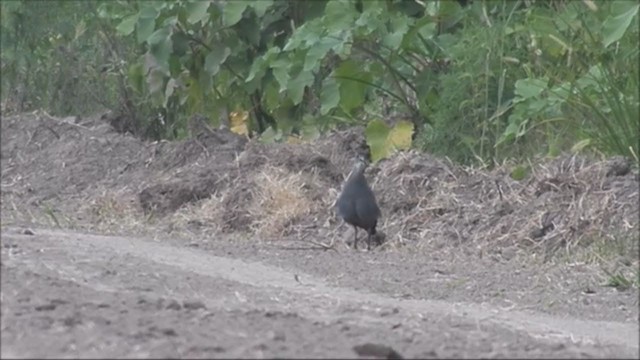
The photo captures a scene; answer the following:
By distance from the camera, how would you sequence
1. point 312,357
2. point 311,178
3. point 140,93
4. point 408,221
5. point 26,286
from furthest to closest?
point 140,93, point 311,178, point 408,221, point 26,286, point 312,357

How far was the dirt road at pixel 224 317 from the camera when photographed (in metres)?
5.75

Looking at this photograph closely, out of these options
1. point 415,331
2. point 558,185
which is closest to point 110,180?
point 558,185

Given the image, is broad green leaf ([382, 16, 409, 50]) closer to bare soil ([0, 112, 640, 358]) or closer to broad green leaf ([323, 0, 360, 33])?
broad green leaf ([323, 0, 360, 33])

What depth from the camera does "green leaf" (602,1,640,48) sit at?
11.0 metres

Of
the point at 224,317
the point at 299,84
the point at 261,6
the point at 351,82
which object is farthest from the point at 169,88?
the point at 224,317

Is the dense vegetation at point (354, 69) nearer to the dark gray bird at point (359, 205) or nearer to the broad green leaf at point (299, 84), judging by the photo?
the broad green leaf at point (299, 84)

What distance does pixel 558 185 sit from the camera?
35.3ft

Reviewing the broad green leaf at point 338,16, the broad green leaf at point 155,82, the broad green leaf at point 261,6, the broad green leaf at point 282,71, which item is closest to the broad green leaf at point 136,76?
the broad green leaf at point 155,82

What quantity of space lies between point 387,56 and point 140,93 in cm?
347

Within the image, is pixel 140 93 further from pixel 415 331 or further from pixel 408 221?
pixel 415 331

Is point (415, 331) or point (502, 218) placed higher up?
point (415, 331)

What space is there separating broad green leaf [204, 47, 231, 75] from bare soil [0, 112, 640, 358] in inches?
37.2

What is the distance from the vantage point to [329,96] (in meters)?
13.4

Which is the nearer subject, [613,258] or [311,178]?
[613,258]
